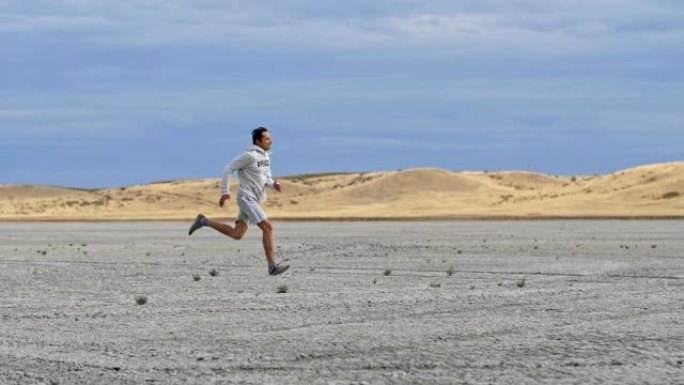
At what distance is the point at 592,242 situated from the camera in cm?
3356

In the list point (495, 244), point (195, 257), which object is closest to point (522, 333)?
point (195, 257)

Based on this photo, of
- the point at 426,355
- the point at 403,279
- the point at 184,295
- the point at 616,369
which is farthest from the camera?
the point at 403,279

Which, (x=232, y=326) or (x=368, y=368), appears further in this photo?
(x=232, y=326)

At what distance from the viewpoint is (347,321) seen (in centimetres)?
1289

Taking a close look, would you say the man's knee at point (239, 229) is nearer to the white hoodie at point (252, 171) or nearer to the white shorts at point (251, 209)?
the white shorts at point (251, 209)

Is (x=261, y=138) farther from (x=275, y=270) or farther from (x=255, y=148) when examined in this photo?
(x=275, y=270)

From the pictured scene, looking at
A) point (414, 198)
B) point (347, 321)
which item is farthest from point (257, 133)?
point (414, 198)

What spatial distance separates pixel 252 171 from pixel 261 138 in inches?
19.4

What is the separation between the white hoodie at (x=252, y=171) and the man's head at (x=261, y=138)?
2.8 inches

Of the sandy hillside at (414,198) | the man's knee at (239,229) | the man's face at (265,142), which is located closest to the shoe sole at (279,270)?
the man's knee at (239,229)

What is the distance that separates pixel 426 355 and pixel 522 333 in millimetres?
1752

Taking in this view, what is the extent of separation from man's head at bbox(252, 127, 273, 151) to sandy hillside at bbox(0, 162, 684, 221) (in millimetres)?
47529

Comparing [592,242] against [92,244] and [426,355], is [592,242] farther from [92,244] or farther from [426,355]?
[426,355]

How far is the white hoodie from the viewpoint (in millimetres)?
19297
